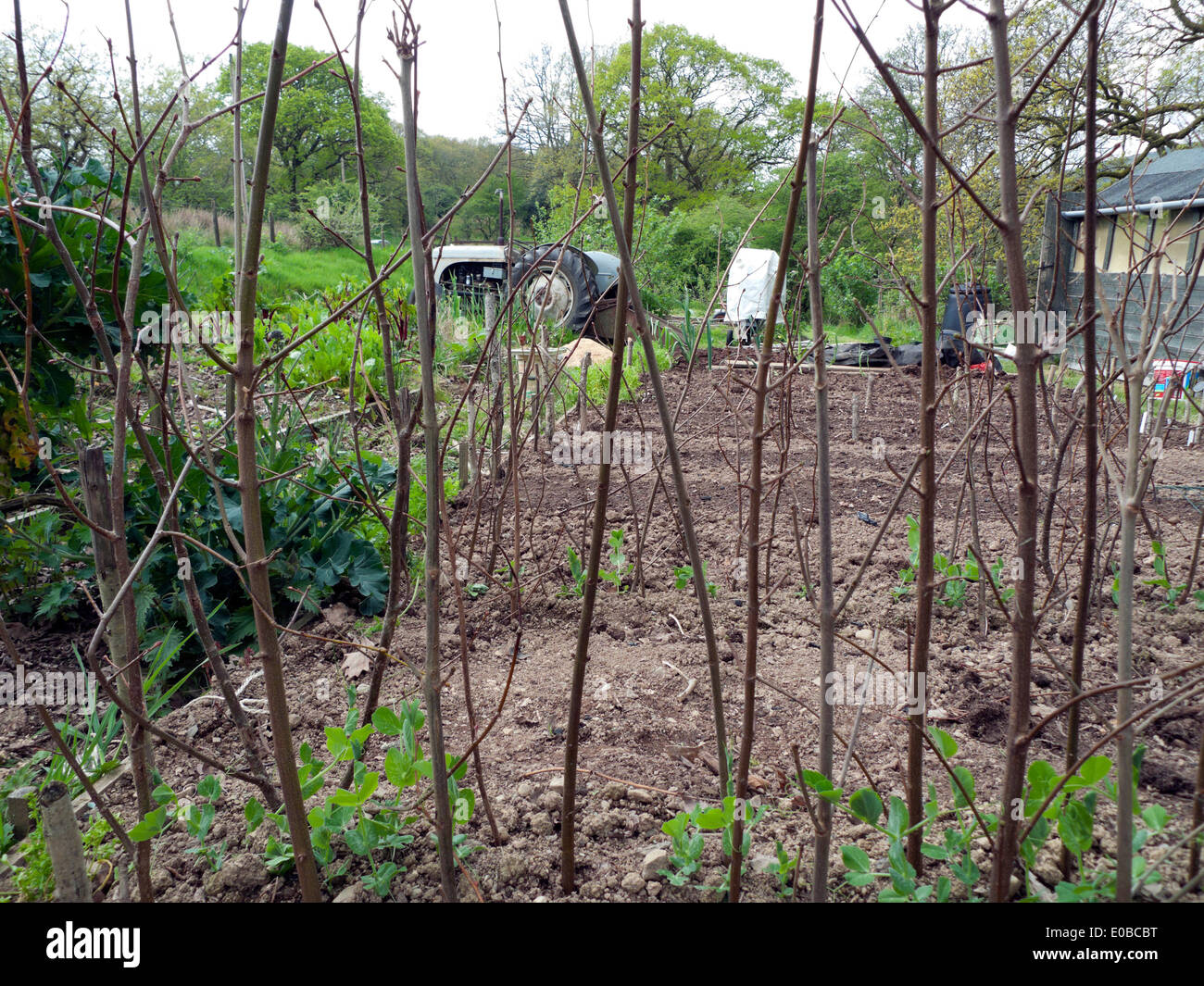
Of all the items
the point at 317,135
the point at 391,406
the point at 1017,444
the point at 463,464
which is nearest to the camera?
the point at 1017,444

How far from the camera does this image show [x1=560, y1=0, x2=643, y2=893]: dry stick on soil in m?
1.05

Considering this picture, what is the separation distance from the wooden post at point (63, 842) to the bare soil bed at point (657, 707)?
0.78 feet

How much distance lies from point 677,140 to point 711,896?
98.6 ft

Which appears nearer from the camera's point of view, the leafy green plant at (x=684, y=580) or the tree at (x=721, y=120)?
the leafy green plant at (x=684, y=580)

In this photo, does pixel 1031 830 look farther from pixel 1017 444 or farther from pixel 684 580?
pixel 684 580

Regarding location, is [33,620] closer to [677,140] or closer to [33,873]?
[33,873]

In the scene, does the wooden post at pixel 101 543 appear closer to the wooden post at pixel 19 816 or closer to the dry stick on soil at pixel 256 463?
the dry stick on soil at pixel 256 463

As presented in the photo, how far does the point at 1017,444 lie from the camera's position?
3.59ft

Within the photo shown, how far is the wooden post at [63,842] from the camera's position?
1.27m

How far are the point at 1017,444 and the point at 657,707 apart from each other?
1367mm

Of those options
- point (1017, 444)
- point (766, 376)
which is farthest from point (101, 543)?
point (1017, 444)

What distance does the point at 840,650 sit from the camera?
103 inches

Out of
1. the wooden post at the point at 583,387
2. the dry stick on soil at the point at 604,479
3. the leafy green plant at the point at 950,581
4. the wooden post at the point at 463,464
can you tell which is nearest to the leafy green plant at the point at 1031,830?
the dry stick on soil at the point at 604,479

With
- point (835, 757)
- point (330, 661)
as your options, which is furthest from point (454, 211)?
point (330, 661)
